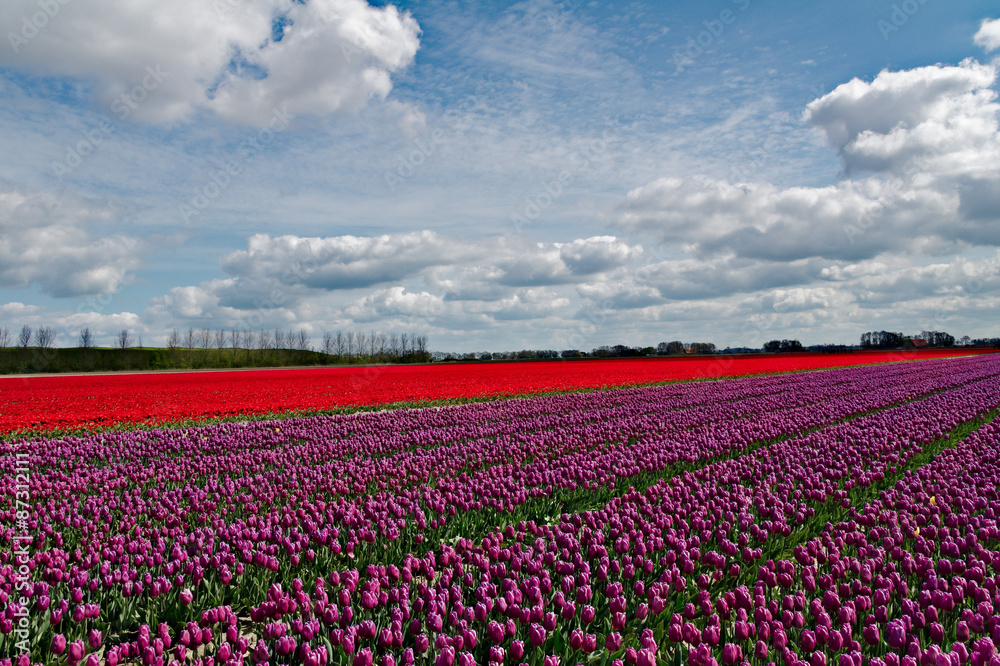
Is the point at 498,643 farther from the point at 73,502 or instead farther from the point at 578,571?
the point at 73,502

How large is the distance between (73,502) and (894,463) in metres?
12.6

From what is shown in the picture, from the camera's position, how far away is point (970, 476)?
830 cm

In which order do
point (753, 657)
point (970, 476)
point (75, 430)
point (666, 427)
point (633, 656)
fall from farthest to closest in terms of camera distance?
point (75, 430) < point (666, 427) < point (970, 476) < point (753, 657) < point (633, 656)

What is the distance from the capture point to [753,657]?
3744 millimetres

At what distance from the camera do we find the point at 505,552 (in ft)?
16.7

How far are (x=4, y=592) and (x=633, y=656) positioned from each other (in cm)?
470

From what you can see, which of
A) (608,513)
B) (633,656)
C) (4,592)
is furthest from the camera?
(608,513)

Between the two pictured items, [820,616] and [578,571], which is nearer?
[820,616]

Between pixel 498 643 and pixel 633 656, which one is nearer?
Result: pixel 633 656

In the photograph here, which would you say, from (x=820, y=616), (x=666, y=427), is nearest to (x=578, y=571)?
(x=820, y=616)

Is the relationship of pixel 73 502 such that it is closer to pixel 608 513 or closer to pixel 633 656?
pixel 608 513

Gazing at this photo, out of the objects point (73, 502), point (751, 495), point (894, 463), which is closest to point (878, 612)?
point (751, 495)

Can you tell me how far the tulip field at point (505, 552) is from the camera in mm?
3734

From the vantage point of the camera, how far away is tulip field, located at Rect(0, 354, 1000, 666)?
373cm
